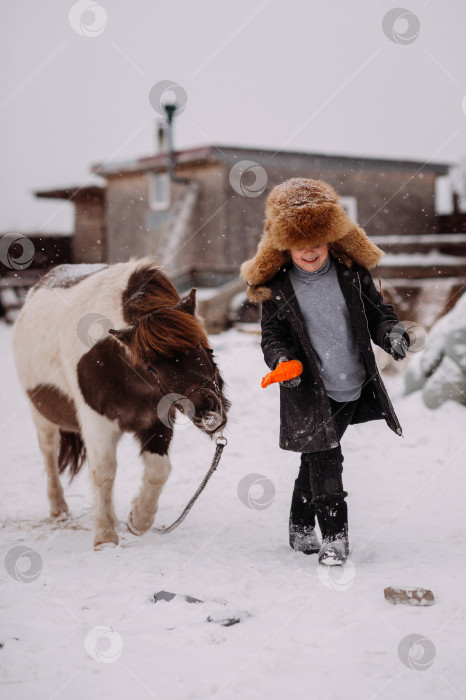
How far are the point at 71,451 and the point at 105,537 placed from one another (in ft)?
4.62

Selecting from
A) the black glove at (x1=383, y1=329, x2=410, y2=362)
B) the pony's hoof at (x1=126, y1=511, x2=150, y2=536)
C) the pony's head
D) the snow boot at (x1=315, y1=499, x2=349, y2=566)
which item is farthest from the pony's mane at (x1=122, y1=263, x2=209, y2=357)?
the pony's hoof at (x1=126, y1=511, x2=150, y2=536)

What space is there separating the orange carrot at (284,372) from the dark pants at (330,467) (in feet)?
1.38

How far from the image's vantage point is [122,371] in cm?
359

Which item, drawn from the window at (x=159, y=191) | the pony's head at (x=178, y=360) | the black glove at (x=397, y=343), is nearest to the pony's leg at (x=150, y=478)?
the pony's head at (x=178, y=360)

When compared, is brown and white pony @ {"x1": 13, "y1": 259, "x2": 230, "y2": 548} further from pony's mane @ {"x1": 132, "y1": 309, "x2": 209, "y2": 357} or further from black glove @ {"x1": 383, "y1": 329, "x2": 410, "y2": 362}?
black glove @ {"x1": 383, "y1": 329, "x2": 410, "y2": 362}

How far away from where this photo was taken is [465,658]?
2.15 metres

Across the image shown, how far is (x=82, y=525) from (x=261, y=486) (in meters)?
1.60

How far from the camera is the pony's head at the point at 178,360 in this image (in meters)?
3.19

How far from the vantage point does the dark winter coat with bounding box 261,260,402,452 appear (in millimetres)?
3121

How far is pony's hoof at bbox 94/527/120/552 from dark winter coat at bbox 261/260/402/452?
48.9 inches

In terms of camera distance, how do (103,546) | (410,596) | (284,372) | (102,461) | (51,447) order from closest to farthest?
(410,596)
(284,372)
(103,546)
(102,461)
(51,447)

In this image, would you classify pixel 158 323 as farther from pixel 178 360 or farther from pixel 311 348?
pixel 311 348

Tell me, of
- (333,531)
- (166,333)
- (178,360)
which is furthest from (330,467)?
(166,333)

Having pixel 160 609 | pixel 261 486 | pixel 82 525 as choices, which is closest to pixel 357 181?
pixel 261 486
